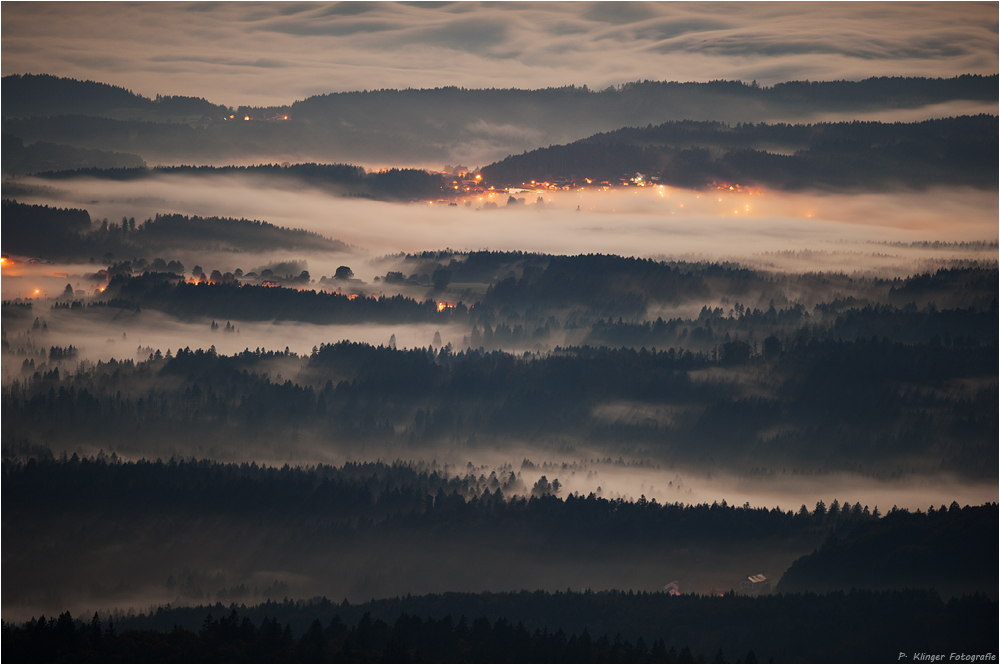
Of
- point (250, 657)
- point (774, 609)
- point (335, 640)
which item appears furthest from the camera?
point (774, 609)

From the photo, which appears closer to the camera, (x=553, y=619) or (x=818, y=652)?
(x=818, y=652)

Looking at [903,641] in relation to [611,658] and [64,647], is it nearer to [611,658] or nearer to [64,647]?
[611,658]


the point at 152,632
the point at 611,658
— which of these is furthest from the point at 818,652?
the point at 152,632

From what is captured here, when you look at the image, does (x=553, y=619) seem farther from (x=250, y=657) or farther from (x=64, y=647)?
(x=64, y=647)

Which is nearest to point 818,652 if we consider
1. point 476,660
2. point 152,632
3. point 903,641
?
point 903,641

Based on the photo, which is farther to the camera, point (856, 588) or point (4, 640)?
point (856, 588)

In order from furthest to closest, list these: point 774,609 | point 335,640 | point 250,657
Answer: point 774,609
point 335,640
point 250,657
